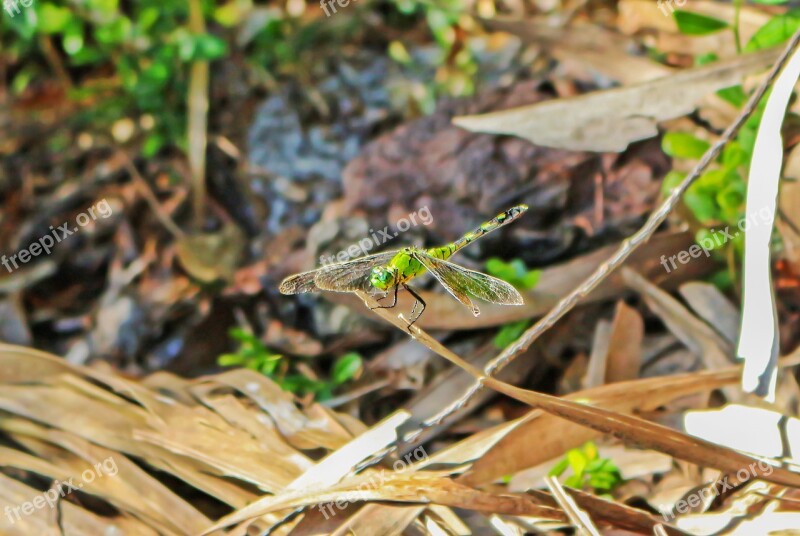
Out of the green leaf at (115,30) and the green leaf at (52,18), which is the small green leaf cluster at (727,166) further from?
the green leaf at (52,18)

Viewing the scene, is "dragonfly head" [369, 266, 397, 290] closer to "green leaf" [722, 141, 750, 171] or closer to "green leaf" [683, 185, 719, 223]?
"green leaf" [683, 185, 719, 223]

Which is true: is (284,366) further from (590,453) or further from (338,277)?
(590,453)

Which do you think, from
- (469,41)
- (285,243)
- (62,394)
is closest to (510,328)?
(285,243)

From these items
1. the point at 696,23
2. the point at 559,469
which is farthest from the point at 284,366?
the point at 696,23

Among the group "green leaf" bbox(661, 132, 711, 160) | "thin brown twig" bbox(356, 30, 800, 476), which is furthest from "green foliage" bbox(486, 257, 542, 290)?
"thin brown twig" bbox(356, 30, 800, 476)

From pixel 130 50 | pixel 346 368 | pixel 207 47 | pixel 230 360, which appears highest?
pixel 130 50

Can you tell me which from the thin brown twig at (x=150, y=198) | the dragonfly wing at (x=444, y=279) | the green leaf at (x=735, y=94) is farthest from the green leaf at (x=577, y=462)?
the thin brown twig at (x=150, y=198)

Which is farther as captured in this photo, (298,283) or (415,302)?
(415,302)
